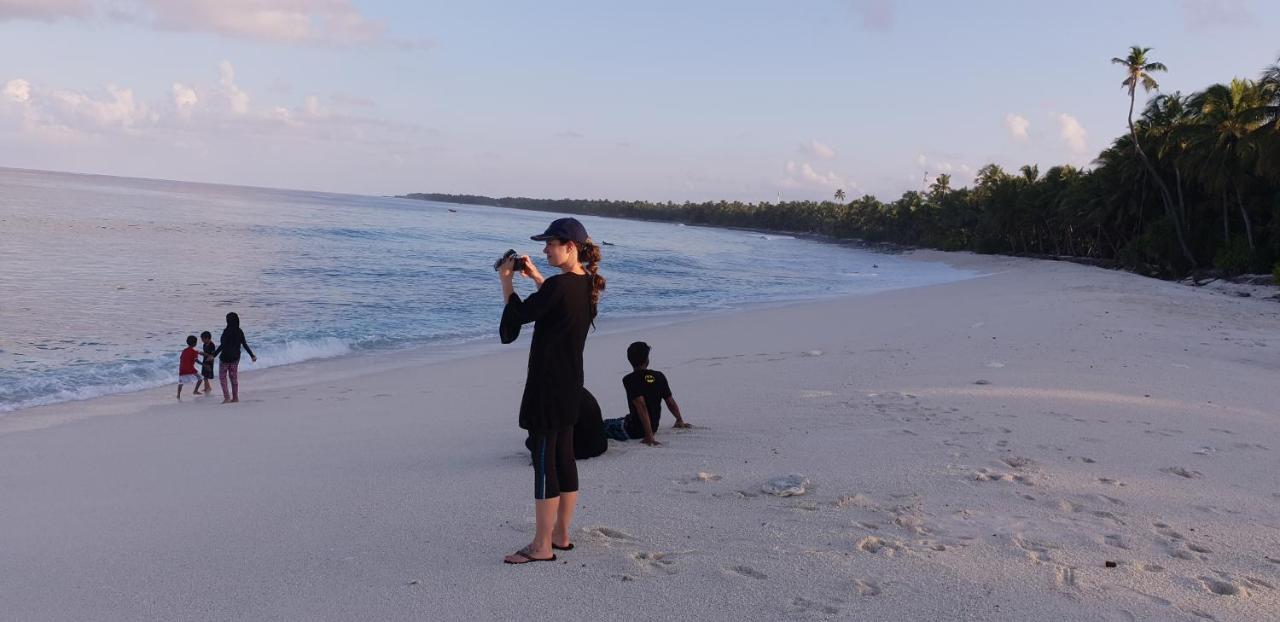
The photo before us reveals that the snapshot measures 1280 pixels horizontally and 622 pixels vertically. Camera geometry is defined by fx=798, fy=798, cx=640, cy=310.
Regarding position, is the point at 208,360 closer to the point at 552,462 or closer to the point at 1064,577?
the point at 552,462

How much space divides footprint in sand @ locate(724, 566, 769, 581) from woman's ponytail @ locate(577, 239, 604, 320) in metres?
1.34

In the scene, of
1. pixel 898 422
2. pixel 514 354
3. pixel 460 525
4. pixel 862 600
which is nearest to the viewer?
pixel 862 600

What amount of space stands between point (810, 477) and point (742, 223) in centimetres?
18295

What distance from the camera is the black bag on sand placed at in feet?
18.7

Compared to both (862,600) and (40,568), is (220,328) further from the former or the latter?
(862,600)

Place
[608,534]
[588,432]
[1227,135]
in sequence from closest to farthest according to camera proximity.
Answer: [608,534] < [588,432] < [1227,135]

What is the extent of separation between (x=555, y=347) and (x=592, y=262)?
1.45 feet

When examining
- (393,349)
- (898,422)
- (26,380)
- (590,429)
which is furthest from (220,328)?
(898,422)

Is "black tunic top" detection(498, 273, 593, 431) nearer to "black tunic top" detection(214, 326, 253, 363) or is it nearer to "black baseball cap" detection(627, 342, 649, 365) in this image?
"black baseball cap" detection(627, 342, 649, 365)

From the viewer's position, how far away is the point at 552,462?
3777 millimetres

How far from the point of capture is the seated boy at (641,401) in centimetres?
619

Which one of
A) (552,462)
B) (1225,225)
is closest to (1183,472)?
(552,462)

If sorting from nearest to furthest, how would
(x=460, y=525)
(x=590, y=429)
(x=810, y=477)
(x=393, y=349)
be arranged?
(x=460, y=525) → (x=810, y=477) → (x=590, y=429) → (x=393, y=349)

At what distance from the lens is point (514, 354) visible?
13656mm
